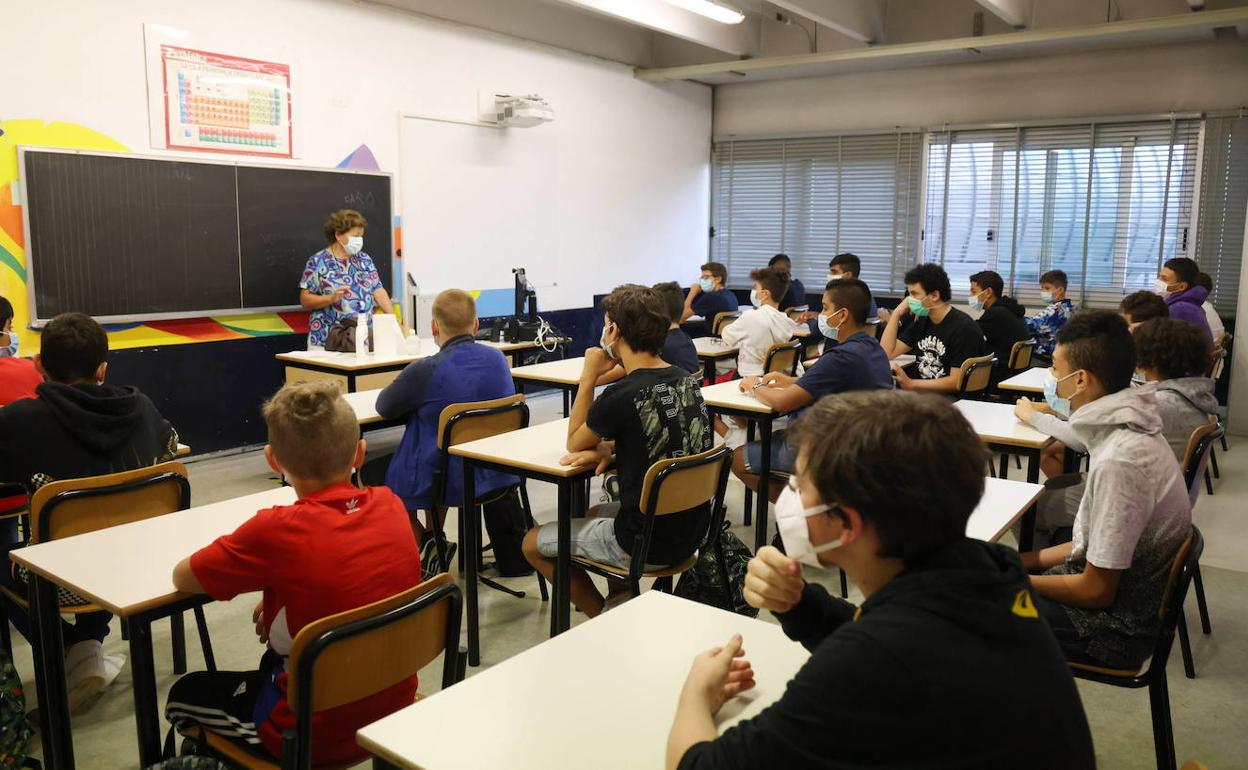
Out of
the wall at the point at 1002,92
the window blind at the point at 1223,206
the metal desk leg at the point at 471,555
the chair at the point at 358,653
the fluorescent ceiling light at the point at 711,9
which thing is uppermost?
the fluorescent ceiling light at the point at 711,9

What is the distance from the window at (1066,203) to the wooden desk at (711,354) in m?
3.61

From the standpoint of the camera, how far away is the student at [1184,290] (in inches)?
240

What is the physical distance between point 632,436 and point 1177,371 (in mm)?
1973

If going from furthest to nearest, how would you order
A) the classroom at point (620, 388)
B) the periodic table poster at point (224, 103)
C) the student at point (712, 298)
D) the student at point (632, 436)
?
the student at point (712, 298) < the periodic table poster at point (224, 103) < the student at point (632, 436) < the classroom at point (620, 388)

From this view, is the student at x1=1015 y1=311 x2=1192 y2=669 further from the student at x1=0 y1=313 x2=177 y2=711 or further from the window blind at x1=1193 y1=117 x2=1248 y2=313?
the window blind at x1=1193 y1=117 x2=1248 y2=313

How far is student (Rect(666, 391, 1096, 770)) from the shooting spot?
1000 mm

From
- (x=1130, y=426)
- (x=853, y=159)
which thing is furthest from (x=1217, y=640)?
(x=853, y=159)

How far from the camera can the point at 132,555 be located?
2146mm

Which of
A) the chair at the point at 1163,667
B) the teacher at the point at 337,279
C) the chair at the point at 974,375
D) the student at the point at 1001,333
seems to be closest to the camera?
the chair at the point at 1163,667

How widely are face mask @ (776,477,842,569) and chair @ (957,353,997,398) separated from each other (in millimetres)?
4032

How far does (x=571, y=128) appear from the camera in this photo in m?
8.30

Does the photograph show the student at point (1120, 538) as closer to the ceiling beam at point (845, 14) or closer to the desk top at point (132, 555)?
the desk top at point (132, 555)

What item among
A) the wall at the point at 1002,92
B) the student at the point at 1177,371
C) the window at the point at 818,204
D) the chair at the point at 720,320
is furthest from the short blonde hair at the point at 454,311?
the wall at the point at 1002,92

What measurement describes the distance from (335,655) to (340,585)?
188 millimetres
